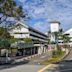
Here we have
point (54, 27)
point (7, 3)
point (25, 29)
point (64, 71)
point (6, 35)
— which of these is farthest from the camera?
point (54, 27)

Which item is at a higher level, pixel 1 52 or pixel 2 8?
pixel 2 8

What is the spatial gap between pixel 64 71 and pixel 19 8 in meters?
12.5

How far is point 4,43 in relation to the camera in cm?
5303

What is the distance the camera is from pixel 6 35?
35.0 metres

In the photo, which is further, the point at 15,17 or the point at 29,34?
the point at 29,34

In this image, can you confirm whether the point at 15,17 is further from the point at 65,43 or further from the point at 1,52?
the point at 65,43

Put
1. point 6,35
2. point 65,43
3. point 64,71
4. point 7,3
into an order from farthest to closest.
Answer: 1. point 65,43
2. point 6,35
3. point 7,3
4. point 64,71

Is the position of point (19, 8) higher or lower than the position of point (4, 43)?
higher

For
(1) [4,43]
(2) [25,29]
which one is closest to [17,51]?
(1) [4,43]

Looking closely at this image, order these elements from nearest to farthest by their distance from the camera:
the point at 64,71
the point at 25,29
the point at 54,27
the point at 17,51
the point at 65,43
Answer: the point at 64,71
the point at 17,51
the point at 25,29
the point at 65,43
the point at 54,27

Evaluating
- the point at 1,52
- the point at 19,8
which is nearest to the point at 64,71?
the point at 19,8

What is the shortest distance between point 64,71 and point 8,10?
12.9 m

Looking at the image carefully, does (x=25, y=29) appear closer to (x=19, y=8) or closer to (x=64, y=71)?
(x=19, y=8)

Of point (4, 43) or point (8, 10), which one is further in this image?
point (4, 43)
